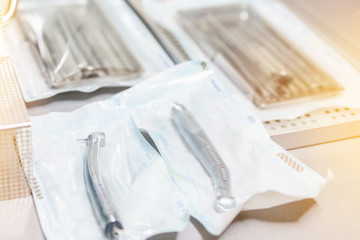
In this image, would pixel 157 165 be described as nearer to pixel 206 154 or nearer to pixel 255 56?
pixel 206 154

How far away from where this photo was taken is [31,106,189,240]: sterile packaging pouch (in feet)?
2.28

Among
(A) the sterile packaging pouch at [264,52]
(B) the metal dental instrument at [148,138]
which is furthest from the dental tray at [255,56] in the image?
(B) the metal dental instrument at [148,138]

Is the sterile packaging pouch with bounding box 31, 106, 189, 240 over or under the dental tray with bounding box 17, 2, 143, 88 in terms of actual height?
under

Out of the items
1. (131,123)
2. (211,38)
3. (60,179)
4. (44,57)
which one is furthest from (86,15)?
(60,179)

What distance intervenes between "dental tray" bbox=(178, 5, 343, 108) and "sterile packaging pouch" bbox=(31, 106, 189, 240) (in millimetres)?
316

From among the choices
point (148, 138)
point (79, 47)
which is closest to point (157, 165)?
point (148, 138)

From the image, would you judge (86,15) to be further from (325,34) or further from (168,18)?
(325,34)

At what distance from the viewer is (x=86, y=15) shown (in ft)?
3.85

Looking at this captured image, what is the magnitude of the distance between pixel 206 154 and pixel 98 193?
0.20 m

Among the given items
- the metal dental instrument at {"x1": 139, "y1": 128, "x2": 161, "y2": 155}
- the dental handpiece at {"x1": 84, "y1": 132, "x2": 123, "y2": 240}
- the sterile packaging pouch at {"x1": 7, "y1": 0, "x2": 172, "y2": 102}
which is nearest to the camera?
the dental handpiece at {"x1": 84, "y1": 132, "x2": 123, "y2": 240}

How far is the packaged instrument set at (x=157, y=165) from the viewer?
27.8 inches

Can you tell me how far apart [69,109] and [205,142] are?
0.92 feet

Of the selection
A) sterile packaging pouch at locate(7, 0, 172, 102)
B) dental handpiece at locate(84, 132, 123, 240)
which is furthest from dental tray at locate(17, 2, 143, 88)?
dental handpiece at locate(84, 132, 123, 240)

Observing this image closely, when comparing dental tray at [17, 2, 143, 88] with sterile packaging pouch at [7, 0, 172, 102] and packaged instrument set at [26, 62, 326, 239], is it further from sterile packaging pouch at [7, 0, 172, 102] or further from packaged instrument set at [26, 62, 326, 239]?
packaged instrument set at [26, 62, 326, 239]
